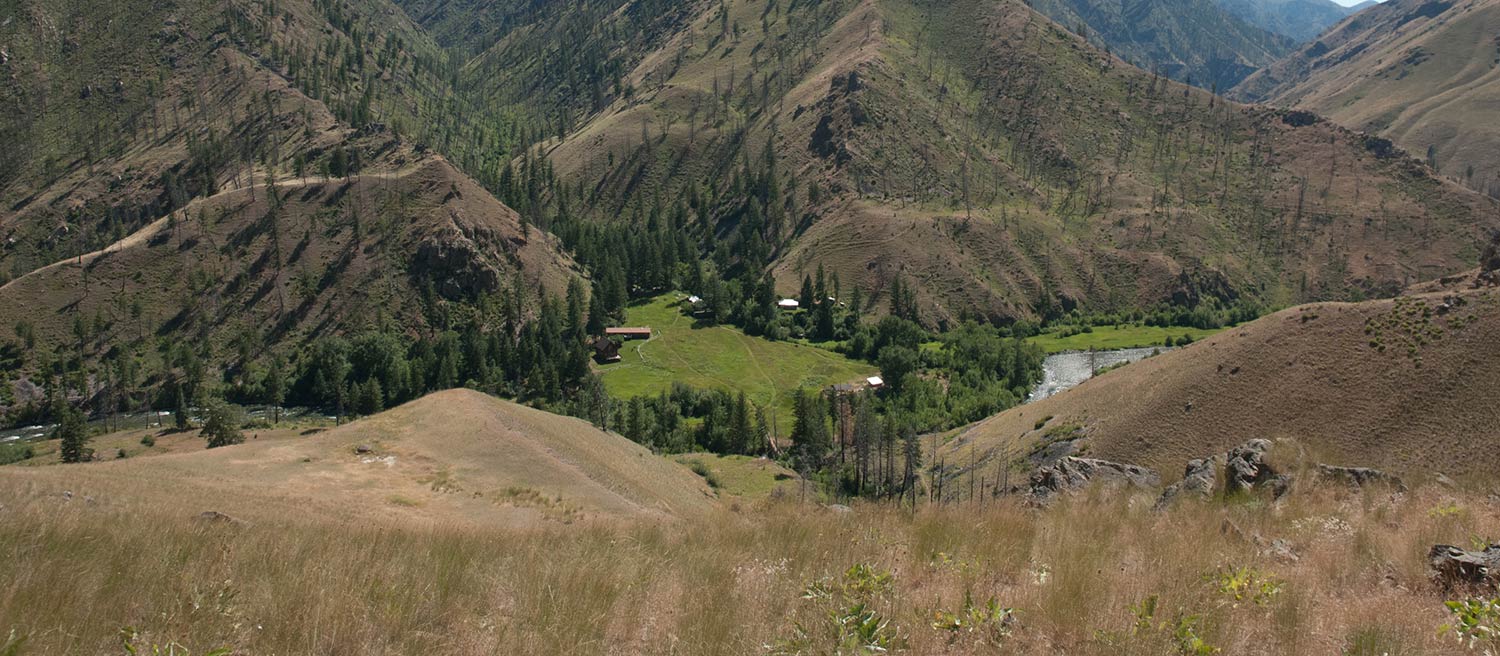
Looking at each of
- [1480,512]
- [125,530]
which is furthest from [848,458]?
[125,530]

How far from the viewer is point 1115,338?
149000mm

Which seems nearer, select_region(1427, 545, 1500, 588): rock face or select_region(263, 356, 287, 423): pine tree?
select_region(1427, 545, 1500, 588): rock face

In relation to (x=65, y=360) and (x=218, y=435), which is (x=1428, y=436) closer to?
(x=218, y=435)

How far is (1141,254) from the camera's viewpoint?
175 meters

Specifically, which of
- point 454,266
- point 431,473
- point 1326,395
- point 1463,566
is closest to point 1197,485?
point 1463,566

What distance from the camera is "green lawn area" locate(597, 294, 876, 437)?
120000mm

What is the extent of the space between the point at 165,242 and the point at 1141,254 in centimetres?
19992

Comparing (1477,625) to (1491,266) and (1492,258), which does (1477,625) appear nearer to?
(1491,266)

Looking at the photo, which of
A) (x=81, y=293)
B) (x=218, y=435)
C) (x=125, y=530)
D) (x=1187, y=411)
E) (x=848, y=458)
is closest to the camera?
(x=125, y=530)

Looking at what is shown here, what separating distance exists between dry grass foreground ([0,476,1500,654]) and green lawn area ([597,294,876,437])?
97442mm

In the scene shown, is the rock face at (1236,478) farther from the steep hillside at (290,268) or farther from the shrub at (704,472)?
the steep hillside at (290,268)

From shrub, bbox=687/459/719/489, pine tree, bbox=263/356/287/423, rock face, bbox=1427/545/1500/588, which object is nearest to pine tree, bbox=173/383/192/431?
pine tree, bbox=263/356/287/423

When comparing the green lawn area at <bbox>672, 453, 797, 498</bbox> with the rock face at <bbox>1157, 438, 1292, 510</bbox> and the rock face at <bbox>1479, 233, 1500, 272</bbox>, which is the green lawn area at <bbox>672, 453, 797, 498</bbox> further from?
the rock face at <bbox>1479, 233, 1500, 272</bbox>

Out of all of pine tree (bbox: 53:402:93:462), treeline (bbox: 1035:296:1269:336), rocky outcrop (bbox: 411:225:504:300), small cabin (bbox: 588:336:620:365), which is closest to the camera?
pine tree (bbox: 53:402:93:462)
